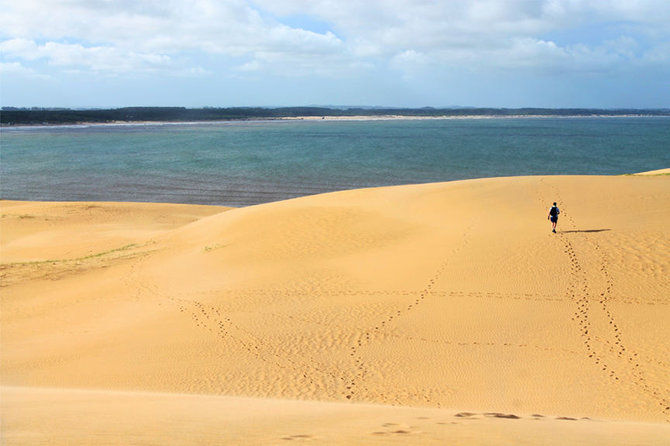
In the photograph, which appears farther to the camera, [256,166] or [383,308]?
[256,166]

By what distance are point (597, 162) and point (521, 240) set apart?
47.4m

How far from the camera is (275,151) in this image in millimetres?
69875

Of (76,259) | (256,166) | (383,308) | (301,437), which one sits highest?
(256,166)

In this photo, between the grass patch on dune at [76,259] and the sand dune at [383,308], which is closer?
the sand dune at [383,308]

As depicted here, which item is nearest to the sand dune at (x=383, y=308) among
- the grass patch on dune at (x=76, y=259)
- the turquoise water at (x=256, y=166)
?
the grass patch on dune at (x=76, y=259)

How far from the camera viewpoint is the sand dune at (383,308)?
30.1 ft

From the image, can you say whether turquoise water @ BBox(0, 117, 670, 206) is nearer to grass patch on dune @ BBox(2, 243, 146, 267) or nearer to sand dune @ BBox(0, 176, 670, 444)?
grass patch on dune @ BBox(2, 243, 146, 267)

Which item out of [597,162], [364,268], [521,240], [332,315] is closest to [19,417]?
[332,315]

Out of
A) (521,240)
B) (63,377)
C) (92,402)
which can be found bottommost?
(63,377)

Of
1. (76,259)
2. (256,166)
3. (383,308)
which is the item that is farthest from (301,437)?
(256,166)

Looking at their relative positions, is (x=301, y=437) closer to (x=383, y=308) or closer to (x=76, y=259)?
(x=383, y=308)

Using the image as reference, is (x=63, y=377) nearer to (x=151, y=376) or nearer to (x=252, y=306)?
(x=151, y=376)

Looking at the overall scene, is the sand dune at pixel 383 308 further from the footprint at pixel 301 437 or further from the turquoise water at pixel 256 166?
the turquoise water at pixel 256 166

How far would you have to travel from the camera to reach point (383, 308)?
1245 centimetres
